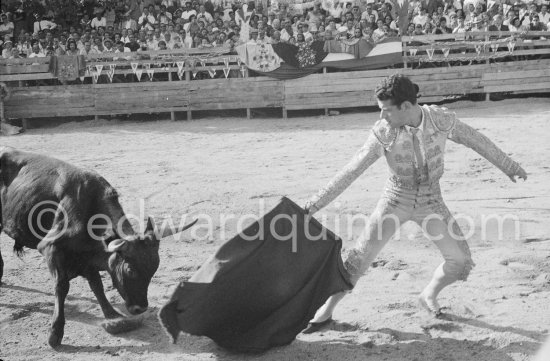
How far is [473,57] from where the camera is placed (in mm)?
14117

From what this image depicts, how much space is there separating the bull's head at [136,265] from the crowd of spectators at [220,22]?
998cm

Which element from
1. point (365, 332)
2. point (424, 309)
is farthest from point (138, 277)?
point (424, 309)

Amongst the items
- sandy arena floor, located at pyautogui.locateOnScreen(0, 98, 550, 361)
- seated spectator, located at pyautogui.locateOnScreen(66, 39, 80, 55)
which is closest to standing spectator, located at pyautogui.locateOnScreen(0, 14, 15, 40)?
seated spectator, located at pyautogui.locateOnScreen(66, 39, 80, 55)

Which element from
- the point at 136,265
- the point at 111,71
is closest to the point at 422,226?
the point at 136,265

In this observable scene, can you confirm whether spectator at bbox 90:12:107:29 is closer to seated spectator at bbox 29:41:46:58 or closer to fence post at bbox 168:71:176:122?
seated spectator at bbox 29:41:46:58

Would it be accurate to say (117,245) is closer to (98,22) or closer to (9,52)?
(9,52)

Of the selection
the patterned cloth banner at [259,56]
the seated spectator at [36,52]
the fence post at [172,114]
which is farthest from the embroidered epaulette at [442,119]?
the seated spectator at [36,52]

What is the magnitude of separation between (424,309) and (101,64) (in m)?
10.9

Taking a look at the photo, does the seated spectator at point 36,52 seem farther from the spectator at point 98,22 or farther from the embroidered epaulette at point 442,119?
the embroidered epaulette at point 442,119

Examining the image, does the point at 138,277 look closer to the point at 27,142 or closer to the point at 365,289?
Result: the point at 365,289

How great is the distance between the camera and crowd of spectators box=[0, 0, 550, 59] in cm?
1443

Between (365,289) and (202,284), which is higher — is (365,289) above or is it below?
below

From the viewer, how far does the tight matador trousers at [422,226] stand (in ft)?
14.3

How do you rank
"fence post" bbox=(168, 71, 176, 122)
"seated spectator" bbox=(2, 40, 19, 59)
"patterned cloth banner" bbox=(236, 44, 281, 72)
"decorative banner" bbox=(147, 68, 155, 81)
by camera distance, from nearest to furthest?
"patterned cloth banner" bbox=(236, 44, 281, 72)
"fence post" bbox=(168, 71, 176, 122)
"decorative banner" bbox=(147, 68, 155, 81)
"seated spectator" bbox=(2, 40, 19, 59)
